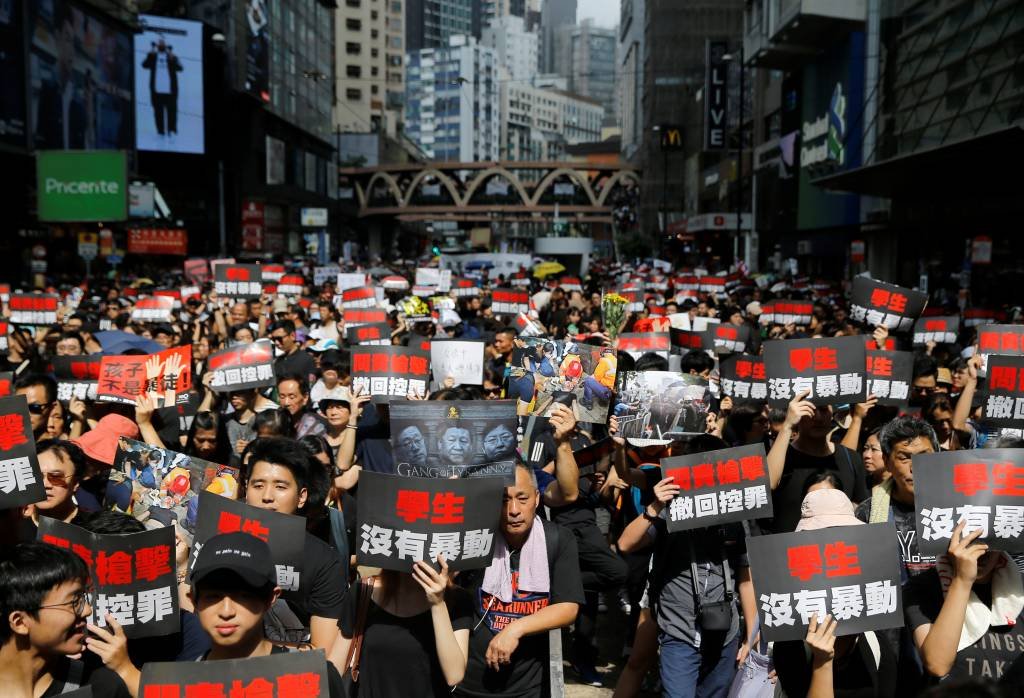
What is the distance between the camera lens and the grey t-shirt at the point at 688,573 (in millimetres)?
5336

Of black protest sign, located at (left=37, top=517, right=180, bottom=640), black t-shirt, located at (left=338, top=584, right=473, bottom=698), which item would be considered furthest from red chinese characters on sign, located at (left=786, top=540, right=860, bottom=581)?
black protest sign, located at (left=37, top=517, right=180, bottom=640)

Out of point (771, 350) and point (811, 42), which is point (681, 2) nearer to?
point (811, 42)

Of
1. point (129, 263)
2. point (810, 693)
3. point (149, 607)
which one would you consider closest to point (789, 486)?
point (810, 693)

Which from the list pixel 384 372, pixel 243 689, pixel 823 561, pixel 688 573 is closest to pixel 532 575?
pixel 688 573

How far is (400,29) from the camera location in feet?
478

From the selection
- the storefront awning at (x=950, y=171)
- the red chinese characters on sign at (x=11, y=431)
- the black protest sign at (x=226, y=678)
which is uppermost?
the storefront awning at (x=950, y=171)

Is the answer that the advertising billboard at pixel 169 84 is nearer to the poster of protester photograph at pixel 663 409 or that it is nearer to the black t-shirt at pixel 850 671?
the poster of protester photograph at pixel 663 409

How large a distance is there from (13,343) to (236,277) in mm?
5243

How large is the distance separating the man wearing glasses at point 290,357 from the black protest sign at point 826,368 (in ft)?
14.4

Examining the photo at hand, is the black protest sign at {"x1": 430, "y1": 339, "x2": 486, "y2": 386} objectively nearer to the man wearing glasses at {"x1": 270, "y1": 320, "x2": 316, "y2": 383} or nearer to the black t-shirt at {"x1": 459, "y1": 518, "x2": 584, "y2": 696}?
the man wearing glasses at {"x1": 270, "y1": 320, "x2": 316, "y2": 383}

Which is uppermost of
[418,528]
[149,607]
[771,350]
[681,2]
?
[681,2]

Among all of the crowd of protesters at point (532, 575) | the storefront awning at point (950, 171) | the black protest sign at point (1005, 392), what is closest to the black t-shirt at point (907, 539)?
the crowd of protesters at point (532, 575)

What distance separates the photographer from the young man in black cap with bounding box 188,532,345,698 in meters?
3.47

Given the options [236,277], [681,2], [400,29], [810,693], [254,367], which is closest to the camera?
[810,693]
